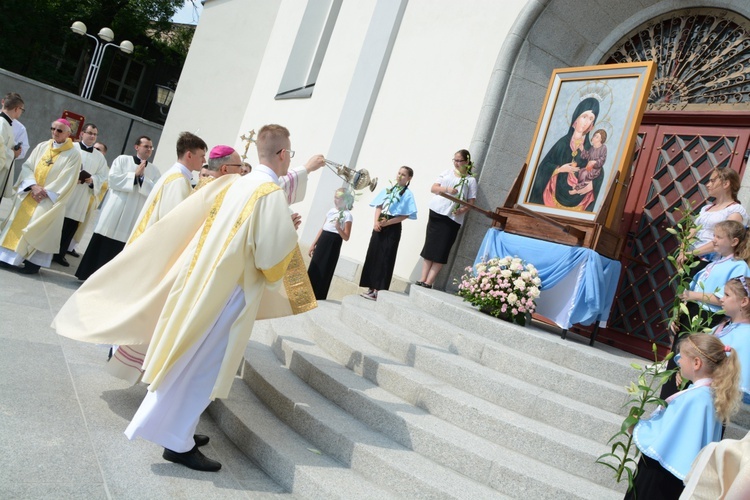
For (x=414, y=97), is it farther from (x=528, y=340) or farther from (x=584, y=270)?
(x=528, y=340)

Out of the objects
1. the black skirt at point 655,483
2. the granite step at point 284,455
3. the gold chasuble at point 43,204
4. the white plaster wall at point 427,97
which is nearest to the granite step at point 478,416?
the black skirt at point 655,483

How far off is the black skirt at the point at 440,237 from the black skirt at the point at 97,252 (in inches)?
151

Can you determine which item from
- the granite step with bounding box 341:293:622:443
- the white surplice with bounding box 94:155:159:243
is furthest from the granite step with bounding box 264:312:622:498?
the white surplice with bounding box 94:155:159:243

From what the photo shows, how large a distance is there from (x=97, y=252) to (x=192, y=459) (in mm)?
5091

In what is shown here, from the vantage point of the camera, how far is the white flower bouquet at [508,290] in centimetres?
652

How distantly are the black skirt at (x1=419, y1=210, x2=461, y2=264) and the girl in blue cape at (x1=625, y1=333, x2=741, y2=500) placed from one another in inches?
189

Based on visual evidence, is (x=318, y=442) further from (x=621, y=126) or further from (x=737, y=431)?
(x=621, y=126)

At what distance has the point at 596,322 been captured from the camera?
673 centimetres

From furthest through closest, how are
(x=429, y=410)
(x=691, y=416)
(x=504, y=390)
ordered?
Result: (x=504, y=390)
(x=429, y=410)
(x=691, y=416)

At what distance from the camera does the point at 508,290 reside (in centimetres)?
661

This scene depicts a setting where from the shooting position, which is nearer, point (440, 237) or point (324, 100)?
point (440, 237)

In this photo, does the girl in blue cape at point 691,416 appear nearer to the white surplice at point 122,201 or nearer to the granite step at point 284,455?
the granite step at point 284,455

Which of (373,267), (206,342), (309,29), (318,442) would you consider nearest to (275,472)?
(318,442)

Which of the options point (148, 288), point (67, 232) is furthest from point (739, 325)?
point (67, 232)
